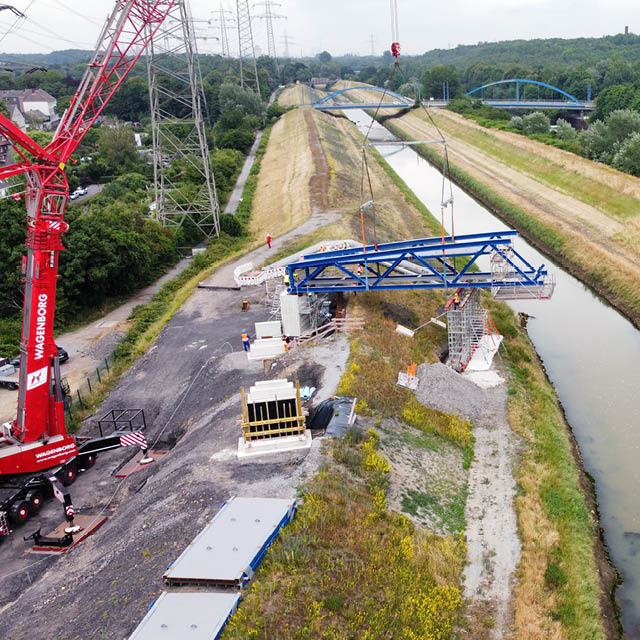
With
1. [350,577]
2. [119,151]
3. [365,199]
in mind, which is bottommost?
[350,577]

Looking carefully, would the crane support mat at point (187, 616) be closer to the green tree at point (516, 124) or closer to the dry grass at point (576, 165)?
the dry grass at point (576, 165)

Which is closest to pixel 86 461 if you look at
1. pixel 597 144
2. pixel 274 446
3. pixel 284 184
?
pixel 274 446

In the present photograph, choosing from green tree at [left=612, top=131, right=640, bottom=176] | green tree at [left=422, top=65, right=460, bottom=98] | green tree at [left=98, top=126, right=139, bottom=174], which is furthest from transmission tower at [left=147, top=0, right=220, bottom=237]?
green tree at [left=422, top=65, right=460, bottom=98]

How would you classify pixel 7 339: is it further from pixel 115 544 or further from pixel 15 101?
pixel 15 101

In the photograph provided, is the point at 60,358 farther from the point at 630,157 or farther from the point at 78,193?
the point at 630,157

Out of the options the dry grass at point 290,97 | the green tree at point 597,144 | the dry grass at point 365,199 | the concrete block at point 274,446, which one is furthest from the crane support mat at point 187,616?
the dry grass at point 290,97

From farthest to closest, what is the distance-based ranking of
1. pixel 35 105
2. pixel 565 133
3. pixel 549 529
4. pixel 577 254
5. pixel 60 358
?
pixel 35 105 < pixel 565 133 < pixel 577 254 < pixel 60 358 < pixel 549 529

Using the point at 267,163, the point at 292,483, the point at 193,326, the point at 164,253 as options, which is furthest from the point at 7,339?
the point at 267,163
